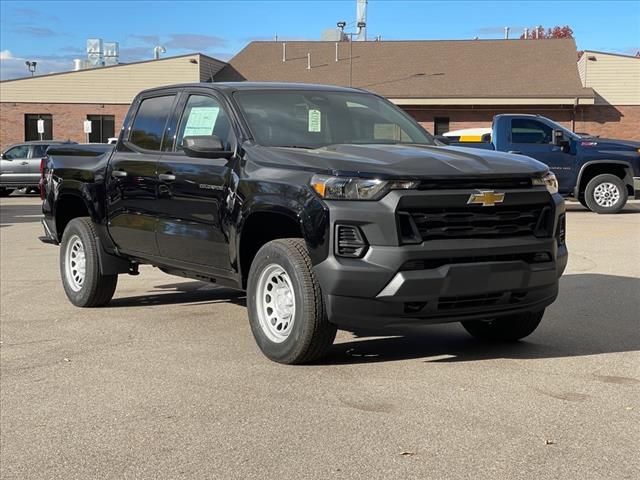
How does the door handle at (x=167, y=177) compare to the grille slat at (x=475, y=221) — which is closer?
the grille slat at (x=475, y=221)

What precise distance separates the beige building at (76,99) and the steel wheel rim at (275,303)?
36.2 m

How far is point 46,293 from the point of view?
8.98 meters

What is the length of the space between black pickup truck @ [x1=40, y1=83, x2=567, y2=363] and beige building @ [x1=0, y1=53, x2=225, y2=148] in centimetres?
3490

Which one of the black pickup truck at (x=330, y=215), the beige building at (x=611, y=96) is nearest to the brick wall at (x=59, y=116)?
the beige building at (x=611, y=96)

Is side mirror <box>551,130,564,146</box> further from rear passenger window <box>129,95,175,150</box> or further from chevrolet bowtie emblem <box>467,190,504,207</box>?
chevrolet bowtie emblem <box>467,190,504,207</box>

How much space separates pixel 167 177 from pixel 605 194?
1415 centimetres

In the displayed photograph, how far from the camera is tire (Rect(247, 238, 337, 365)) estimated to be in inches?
206

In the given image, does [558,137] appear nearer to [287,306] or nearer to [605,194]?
[605,194]

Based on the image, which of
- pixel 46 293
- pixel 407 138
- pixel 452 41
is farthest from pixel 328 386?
pixel 452 41

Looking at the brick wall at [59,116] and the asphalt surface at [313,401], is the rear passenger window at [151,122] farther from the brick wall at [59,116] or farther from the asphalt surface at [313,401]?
the brick wall at [59,116]

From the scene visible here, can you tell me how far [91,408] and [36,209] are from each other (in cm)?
1878

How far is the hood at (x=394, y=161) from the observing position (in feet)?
16.7

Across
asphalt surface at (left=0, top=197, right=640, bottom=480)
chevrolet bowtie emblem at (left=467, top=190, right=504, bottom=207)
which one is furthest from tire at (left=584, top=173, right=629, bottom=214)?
chevrolet bowtie emblem at (left=467, top=190, right=504, bottom=207)

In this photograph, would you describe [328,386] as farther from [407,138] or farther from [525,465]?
[407,138]
